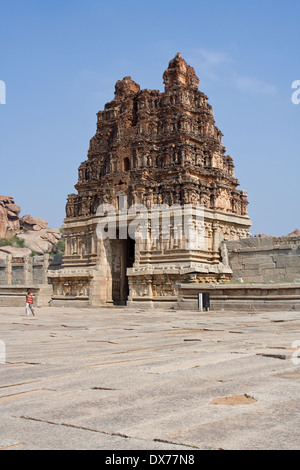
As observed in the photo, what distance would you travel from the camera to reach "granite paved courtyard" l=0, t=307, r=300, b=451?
3.82 metres

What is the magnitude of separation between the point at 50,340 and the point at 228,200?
24.9 metres

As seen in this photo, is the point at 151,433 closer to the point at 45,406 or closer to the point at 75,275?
the point at 45,406

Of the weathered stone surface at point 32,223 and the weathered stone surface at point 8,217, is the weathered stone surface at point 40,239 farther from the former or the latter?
the weathered stone surface at point 8,217

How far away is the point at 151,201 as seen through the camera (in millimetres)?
31781

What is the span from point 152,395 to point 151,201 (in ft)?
88.1

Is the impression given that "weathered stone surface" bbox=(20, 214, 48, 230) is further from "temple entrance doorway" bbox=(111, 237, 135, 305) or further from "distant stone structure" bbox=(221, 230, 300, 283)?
"distant stone structure" bbox=(221, 230, 300, 283)

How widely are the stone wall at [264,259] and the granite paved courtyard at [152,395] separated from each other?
17.3 m

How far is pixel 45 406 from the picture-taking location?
16.0 ft

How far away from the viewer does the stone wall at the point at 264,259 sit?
26.5 metres

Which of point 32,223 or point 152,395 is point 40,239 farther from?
point 152,395

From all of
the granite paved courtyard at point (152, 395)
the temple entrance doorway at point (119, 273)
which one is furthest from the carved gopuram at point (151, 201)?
the granite paved courtyard at point (152, 395)

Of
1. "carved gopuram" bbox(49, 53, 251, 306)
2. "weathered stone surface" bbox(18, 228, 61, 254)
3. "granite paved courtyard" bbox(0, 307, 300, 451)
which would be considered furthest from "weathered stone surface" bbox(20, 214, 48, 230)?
"granite paved courtyard" bbox(0, 307, 300, 451)

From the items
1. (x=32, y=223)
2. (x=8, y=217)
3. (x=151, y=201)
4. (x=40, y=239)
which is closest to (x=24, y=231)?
(x=32, y=223)
